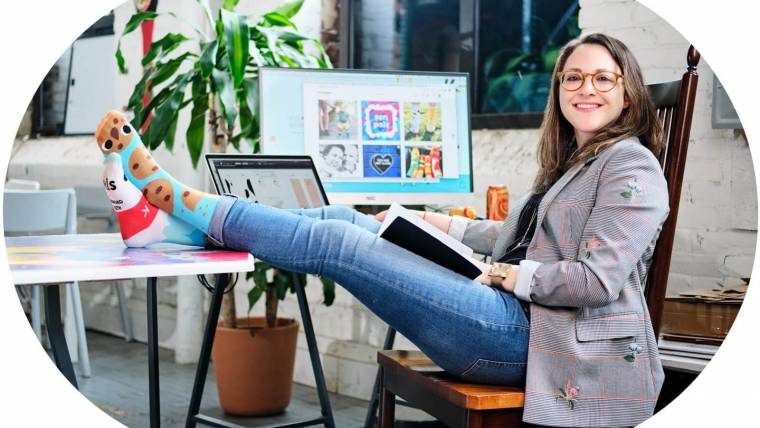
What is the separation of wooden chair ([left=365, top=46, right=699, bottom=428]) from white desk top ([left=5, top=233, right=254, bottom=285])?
41cm

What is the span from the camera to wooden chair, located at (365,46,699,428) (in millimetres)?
1671

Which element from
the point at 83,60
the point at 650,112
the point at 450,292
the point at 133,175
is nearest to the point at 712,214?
the point at 650,112

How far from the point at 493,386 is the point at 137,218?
0.79m

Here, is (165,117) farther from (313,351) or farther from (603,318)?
(603,318)

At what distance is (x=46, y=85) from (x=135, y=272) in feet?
14.4

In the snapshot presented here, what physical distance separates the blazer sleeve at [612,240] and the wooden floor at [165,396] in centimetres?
155

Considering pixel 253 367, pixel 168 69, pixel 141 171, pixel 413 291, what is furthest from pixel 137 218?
pixel 253 367

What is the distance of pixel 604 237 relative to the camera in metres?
1.70

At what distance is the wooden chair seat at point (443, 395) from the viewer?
1657 millimetres

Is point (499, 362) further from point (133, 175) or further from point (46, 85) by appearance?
point (46, 85)

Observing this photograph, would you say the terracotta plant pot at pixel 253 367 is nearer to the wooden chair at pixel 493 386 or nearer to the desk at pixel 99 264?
the desk at pixel 99 264

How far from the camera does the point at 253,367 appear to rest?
3219mm

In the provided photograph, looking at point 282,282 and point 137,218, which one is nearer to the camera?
point 137,218

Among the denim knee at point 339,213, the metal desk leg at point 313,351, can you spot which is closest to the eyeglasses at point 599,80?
the denim knee at point 339,213
